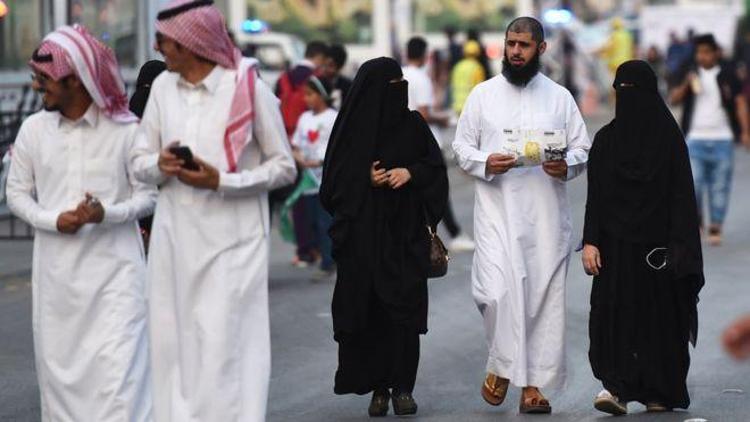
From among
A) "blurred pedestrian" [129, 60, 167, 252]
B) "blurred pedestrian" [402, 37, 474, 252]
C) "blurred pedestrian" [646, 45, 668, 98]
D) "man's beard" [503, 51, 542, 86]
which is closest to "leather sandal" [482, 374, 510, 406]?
"man's beard" [503, 51, 542, 86]

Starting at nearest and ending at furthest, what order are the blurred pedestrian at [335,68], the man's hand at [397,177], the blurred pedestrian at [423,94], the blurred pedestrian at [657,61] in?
the man's hand at [397,177]
the blurred pedestrian at [335,68]
the blurred pedestrian at [423,94]
the blurred pedestrian at [657,61]

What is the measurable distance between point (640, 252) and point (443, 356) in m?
2.19

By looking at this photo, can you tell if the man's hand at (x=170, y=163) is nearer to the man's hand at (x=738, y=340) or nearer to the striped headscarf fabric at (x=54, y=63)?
the striped headscarf fabric at (x=54, y=63)

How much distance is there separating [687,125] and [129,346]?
11.4 metres

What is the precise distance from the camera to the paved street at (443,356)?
9539 millimetres

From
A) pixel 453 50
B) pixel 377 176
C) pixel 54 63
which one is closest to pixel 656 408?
pixel 377 176

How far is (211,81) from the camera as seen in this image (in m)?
6.98

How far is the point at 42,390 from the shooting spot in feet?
24.4

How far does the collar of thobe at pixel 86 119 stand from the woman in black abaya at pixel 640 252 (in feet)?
9.35

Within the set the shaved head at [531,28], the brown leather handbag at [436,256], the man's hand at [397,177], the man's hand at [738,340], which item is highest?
the shaved head at [531,28]

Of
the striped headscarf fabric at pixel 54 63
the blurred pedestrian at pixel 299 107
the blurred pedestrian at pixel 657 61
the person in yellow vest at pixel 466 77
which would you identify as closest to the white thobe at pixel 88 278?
the striped headscarf fabric at pixel 54 63

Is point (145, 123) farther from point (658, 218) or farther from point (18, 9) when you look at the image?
point (18, 9)

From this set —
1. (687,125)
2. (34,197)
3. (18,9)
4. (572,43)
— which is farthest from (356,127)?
(572,43)

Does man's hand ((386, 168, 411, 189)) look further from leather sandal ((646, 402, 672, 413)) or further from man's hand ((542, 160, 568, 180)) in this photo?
leather sandal ((646, 402, 672, 413))
